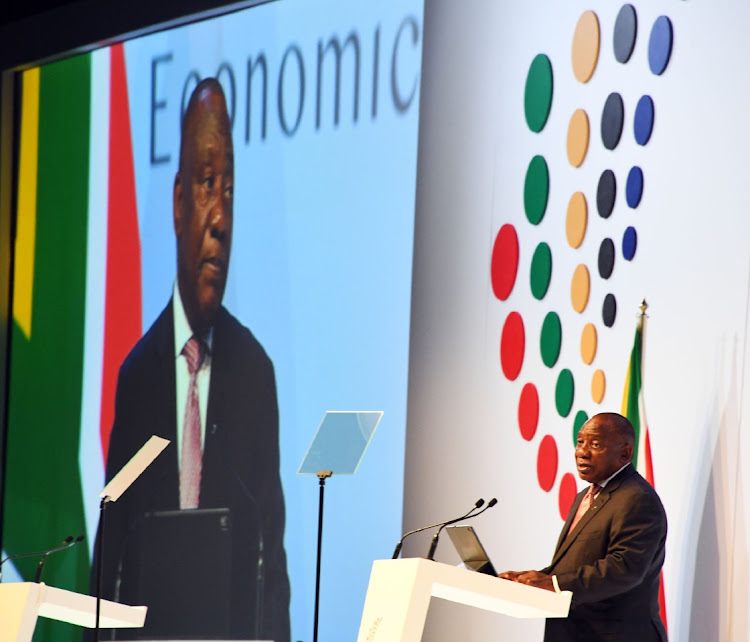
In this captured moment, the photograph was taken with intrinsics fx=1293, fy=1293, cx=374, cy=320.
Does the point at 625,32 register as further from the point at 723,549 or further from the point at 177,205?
the point at 177,205

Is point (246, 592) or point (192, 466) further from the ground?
point (192, 466)

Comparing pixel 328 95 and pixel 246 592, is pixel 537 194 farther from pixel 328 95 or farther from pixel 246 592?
pixel 246 592

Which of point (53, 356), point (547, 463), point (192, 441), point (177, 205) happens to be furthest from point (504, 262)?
point (53, 356)

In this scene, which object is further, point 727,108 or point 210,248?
point 210,248

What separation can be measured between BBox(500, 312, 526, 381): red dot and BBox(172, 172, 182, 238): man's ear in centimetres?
249

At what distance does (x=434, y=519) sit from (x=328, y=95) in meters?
2.28

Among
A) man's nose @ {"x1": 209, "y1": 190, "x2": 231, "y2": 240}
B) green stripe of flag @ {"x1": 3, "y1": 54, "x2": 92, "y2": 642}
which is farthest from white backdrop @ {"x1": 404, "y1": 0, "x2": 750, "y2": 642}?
green stripe of flag @ {"x1": 3, "y1": 54, "x2": 92, "y2": 642}

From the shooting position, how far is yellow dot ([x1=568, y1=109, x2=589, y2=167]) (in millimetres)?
5281

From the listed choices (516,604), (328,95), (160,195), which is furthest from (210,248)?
(516,604)

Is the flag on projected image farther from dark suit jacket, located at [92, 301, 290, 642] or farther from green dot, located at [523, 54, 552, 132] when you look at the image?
dark suit jacket, located at [92, 301, 290, 642]

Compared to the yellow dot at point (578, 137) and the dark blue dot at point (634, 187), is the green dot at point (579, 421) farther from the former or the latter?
the yellow dot at point (578, 137)

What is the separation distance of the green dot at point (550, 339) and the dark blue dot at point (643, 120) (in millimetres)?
827

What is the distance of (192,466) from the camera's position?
7.04m

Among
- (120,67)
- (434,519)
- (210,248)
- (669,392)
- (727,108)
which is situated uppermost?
(120,67)
